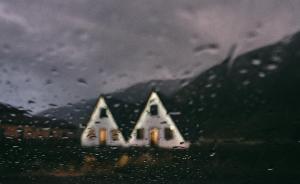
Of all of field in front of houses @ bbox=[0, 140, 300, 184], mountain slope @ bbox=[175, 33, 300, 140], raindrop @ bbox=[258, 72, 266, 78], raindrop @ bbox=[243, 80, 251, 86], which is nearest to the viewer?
mountain slope @ bbox=[175, 33, 300, 140]

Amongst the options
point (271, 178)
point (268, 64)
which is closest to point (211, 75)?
point (268, 64)

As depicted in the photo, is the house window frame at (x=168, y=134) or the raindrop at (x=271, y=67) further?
the house window frame at (x=168, y=134)

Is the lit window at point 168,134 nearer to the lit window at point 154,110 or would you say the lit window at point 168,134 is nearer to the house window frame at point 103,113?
the lit window at point 154,110

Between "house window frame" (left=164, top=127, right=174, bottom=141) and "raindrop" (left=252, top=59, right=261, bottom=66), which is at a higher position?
"raindrop" (left=252, top=59, right=261, bottom=66)

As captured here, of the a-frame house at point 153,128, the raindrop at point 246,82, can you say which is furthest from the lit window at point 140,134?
the raindrop at point 246,82

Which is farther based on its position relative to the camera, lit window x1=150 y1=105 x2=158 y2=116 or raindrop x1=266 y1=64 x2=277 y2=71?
lit window x1=150 y1=105 x2=158 y2=116

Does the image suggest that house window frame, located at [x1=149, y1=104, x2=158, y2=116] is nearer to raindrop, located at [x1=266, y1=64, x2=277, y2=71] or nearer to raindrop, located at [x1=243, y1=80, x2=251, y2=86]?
raindrop, located at [x1=243, y1=80, x2=251, y2=86]

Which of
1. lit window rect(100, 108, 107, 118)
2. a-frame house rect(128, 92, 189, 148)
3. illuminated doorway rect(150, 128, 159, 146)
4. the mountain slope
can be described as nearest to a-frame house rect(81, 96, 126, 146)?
lit window rect(100, 108, 107, 118)

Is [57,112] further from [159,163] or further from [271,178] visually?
[271,178]
